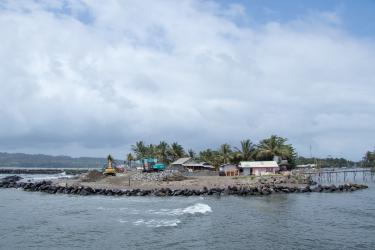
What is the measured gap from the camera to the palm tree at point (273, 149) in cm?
8681

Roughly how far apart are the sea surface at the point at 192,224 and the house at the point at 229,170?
1151 inches

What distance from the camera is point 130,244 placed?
1117 inches

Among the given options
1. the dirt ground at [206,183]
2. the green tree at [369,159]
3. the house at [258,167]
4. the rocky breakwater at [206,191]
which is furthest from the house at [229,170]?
the green tree at [369,159]

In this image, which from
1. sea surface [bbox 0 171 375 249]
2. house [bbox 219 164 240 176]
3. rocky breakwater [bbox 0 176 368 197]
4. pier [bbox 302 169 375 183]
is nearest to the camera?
sea surface [bbox 0 171 375 249]

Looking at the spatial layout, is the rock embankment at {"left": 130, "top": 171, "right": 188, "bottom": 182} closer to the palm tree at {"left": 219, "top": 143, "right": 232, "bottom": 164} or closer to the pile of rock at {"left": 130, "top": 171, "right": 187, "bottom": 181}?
the pile of rock at {"left": 130, "top": 171, "right": 187, "bottom": 181}

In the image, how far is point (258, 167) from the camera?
268 ft

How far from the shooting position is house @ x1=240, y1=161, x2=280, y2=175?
81500mm

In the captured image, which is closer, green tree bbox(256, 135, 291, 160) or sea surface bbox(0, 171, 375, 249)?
sea surface bbox(0, 171, 375, 249)

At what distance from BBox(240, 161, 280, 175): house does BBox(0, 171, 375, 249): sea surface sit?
28.6m

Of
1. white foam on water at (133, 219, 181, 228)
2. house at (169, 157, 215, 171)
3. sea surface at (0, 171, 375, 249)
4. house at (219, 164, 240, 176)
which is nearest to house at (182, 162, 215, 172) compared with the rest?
house at (169, 157, 215, 171)

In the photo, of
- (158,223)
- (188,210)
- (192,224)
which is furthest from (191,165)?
(192,224)

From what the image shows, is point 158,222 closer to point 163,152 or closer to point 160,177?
point 160,177

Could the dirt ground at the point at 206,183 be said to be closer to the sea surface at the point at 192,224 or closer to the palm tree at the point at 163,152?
the sea surface at the point at 192,224

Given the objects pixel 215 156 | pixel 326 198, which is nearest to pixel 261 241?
pixel 326 198
